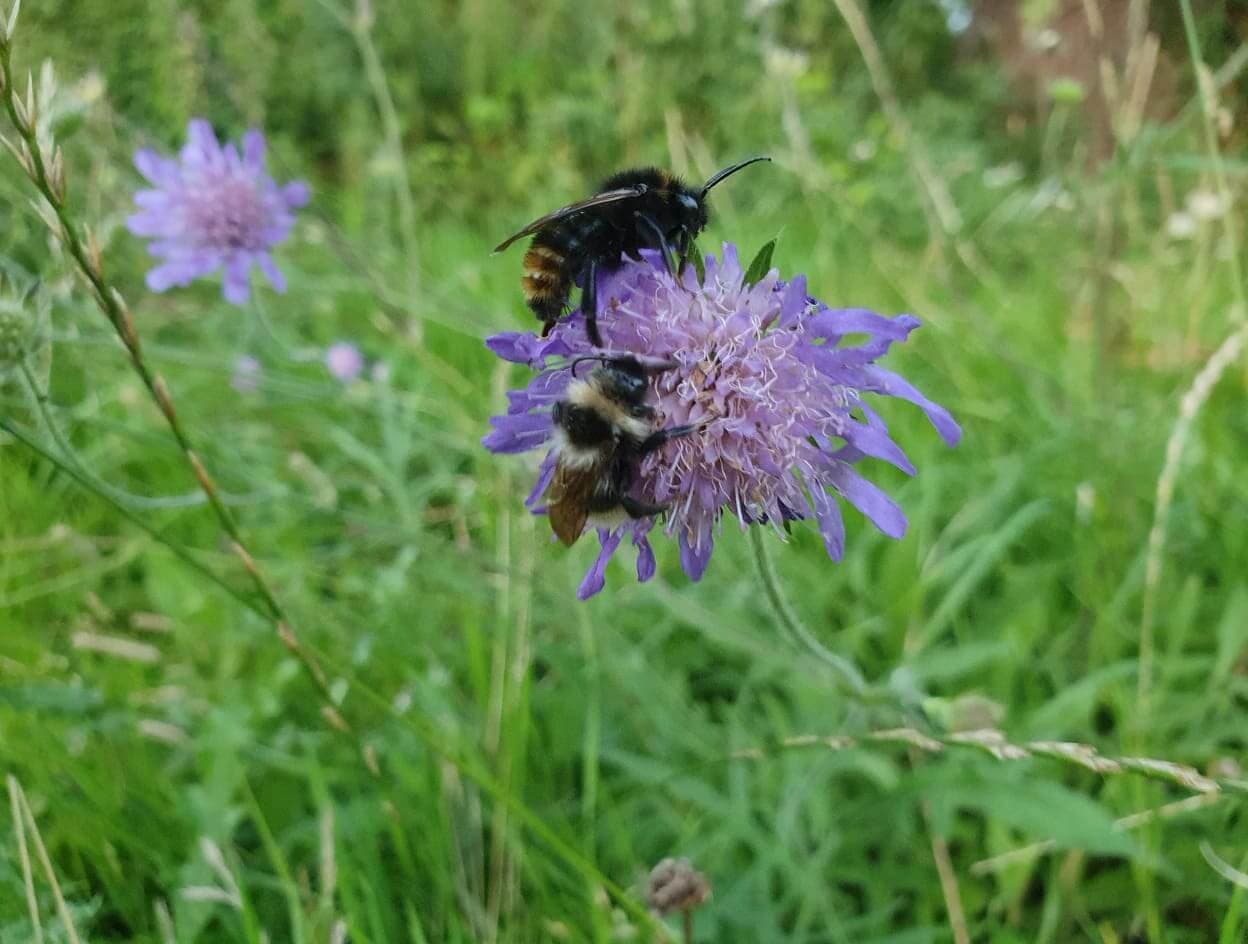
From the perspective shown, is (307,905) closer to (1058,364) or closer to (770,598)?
(770,598)

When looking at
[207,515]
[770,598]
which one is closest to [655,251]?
[770,598]

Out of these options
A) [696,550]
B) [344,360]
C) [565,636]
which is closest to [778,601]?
[696,550]

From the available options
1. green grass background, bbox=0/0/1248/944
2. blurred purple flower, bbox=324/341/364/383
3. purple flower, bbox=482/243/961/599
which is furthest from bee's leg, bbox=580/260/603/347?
blurred purple flower, bbox=324/341/364/383

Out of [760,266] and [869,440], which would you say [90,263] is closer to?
[760,266]

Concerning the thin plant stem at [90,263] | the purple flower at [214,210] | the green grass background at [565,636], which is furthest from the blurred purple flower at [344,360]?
the thin plant stem at [90,263]

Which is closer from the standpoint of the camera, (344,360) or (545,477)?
(545,477)
